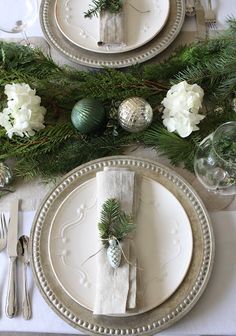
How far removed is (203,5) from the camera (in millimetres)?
954

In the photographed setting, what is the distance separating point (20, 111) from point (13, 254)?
256mm

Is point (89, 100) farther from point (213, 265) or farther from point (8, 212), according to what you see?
point (213, 265)

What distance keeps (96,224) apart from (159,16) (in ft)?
1.55

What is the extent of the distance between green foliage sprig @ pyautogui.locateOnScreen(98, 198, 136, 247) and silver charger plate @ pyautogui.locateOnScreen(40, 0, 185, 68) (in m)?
0.32

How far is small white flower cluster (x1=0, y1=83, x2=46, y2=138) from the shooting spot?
793 mm

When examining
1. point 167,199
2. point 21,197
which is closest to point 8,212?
point 21,197

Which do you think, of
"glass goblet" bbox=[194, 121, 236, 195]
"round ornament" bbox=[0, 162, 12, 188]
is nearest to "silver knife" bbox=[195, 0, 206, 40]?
"glass goblet" bbox=[194, 121, 236, 195]

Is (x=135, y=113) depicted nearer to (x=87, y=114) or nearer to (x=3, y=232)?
(x=87, y=114)

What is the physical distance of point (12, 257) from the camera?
752 mm

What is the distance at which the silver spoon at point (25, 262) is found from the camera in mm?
723

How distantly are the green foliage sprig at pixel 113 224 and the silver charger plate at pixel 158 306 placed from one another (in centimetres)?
10

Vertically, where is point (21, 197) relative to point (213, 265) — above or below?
above

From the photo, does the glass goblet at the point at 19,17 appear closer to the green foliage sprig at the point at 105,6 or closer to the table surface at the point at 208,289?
the green foliage sprig at the point at 105,6

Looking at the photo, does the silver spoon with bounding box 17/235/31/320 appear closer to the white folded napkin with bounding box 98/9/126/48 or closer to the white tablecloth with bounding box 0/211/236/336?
the white tablecloth with bounding box 0/211/236/336
